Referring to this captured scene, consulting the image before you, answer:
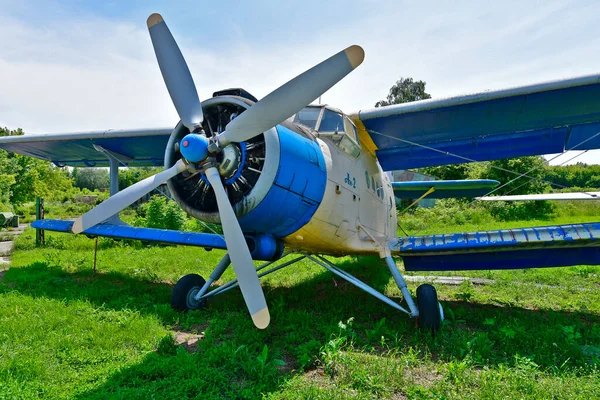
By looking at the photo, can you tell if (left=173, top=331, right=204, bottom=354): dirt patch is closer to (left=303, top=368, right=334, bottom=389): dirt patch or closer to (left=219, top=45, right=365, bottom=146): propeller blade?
(left=303, top=368, right=334, bottom=389): dirt patch

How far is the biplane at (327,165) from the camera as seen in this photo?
3.81 m

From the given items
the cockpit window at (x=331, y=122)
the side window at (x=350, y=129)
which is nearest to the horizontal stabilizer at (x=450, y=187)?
the side window at (x=350, y=129)

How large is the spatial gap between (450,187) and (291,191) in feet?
21.9

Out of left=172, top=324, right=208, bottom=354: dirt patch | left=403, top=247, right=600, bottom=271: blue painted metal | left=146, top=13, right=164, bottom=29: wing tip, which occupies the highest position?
left=146, top=13, right=164, bottom=29: wing tip

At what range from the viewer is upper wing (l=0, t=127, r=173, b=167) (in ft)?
25.1

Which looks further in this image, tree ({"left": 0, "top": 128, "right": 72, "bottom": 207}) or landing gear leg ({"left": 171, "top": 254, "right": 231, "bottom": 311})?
tree ({"left": 0, "top": 128, "right": 72, "bottom": 207})

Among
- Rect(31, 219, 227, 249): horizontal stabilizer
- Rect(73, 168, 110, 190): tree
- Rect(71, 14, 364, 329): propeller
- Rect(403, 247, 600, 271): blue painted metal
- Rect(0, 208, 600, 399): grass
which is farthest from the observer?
Rect(73, 168, 110, 190): tree

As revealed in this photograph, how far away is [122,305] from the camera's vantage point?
18.9 ft

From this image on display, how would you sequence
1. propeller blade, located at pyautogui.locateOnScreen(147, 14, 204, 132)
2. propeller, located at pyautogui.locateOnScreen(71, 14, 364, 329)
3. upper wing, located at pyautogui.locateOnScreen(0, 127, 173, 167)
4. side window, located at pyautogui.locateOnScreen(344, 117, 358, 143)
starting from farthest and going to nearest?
Answer: upper wing, located at pyautogui.locateOnScreen(0, 127, 173, 167) → side window, located at pyautogui.locateOnScreen(344, 117, 358, 143) → propeller blade, located at pyautogui.locateOnScreen(147, 14, 204, 132) → propeller, located at pyautogui.locateOnScreen(71, 14, 364, 329)

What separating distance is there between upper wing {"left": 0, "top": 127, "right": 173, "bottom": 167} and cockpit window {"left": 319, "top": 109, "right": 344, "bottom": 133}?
3.44m

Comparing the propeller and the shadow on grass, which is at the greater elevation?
the propeller

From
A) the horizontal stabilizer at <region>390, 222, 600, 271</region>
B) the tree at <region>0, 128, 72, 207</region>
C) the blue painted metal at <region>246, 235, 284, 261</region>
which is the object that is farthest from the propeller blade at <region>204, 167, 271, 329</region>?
the tree at <region>0, 128, 72, 207</region>

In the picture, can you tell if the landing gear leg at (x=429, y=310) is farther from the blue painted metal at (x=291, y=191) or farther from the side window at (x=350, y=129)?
the side window at (x=350, y=129)

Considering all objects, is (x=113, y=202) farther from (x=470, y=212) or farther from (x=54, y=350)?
(x=470, y=212)
